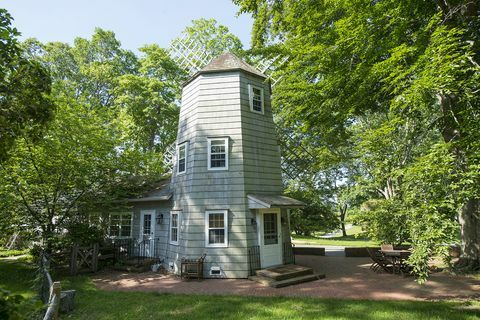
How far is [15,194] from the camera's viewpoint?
10.9 meters

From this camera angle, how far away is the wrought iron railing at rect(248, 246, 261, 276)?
10.8 m

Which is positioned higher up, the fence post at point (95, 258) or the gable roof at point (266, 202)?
the gable roof at point (266, 202)

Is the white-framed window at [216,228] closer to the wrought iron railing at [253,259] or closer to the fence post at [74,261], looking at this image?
the wrought iron railing at [253,259]

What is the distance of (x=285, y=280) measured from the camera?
983 cm

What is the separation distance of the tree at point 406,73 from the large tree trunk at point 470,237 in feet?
0.11

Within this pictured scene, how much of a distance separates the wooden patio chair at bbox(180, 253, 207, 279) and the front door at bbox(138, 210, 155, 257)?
11.7 ft

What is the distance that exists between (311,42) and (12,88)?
8.29 metres

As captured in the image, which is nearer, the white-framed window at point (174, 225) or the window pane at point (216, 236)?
the window pane at point (216, 236)

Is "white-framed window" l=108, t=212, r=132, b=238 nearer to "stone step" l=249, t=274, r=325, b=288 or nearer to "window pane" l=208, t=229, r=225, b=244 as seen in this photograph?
"window pane" l=208, t=229, r=225, b=244

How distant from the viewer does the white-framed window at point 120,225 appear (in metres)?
15.1

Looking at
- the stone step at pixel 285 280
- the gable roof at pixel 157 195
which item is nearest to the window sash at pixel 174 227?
the gable roof at pixel 157 195

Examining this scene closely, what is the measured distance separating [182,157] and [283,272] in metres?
6.57

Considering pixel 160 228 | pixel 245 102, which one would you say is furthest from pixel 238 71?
pixel 160 228

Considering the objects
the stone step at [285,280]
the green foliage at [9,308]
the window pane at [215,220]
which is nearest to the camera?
the green foliage at [9,308]
